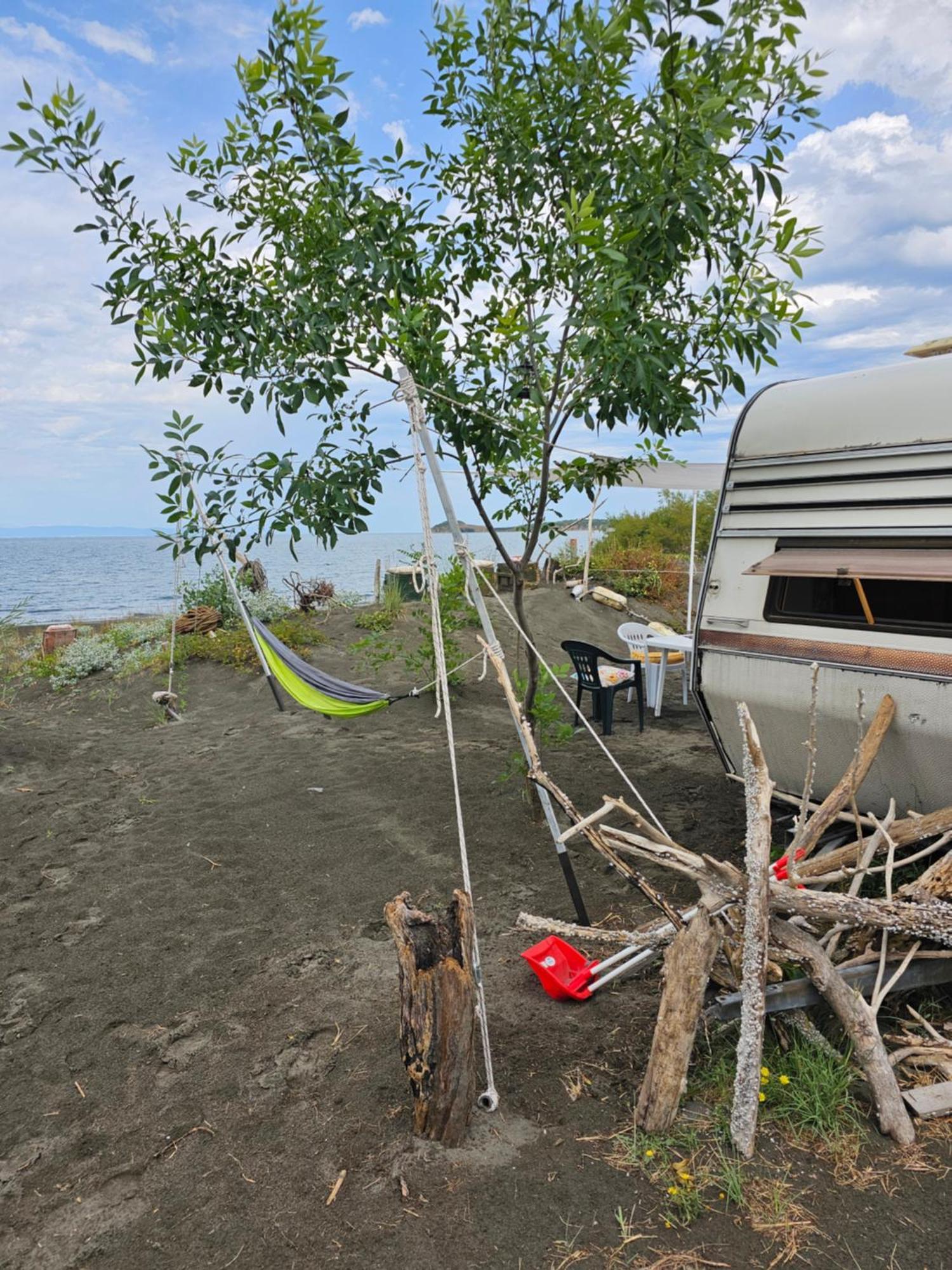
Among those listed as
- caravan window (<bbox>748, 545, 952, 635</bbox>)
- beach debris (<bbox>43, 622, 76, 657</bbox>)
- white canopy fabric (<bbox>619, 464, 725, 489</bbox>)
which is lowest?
beach debris (<bbox>43, 622, 76, 657</bbox>)

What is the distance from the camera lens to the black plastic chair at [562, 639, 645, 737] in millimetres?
7762

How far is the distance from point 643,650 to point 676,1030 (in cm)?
664

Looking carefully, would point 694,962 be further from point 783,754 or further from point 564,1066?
point 783,754

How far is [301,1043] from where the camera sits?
338 centimetres

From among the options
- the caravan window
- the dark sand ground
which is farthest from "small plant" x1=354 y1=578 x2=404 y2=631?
the caravan window

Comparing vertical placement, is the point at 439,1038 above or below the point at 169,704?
above

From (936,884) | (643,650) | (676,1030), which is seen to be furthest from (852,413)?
(643,650)

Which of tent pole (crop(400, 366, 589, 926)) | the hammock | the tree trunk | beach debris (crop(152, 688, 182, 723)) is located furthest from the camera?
beach debris (crop(152, 688, 182, 723))

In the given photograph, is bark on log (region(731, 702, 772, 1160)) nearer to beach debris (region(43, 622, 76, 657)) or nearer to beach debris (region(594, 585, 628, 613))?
beach debris (region(594, 585, 628, 613))

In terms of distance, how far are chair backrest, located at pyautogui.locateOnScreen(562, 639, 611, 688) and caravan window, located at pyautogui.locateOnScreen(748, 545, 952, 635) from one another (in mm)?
3451

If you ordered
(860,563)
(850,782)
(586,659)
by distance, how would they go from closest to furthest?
(850,782) < (860,563) < (586,659)

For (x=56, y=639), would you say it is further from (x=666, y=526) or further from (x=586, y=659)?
(x=666, y=526)

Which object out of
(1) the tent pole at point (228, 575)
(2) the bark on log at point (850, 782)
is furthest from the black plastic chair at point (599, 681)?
(2) the bark on log at point (850, 782)

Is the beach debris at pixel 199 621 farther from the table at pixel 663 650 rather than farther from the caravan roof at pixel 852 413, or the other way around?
the caravan roof at pixel 852 413
